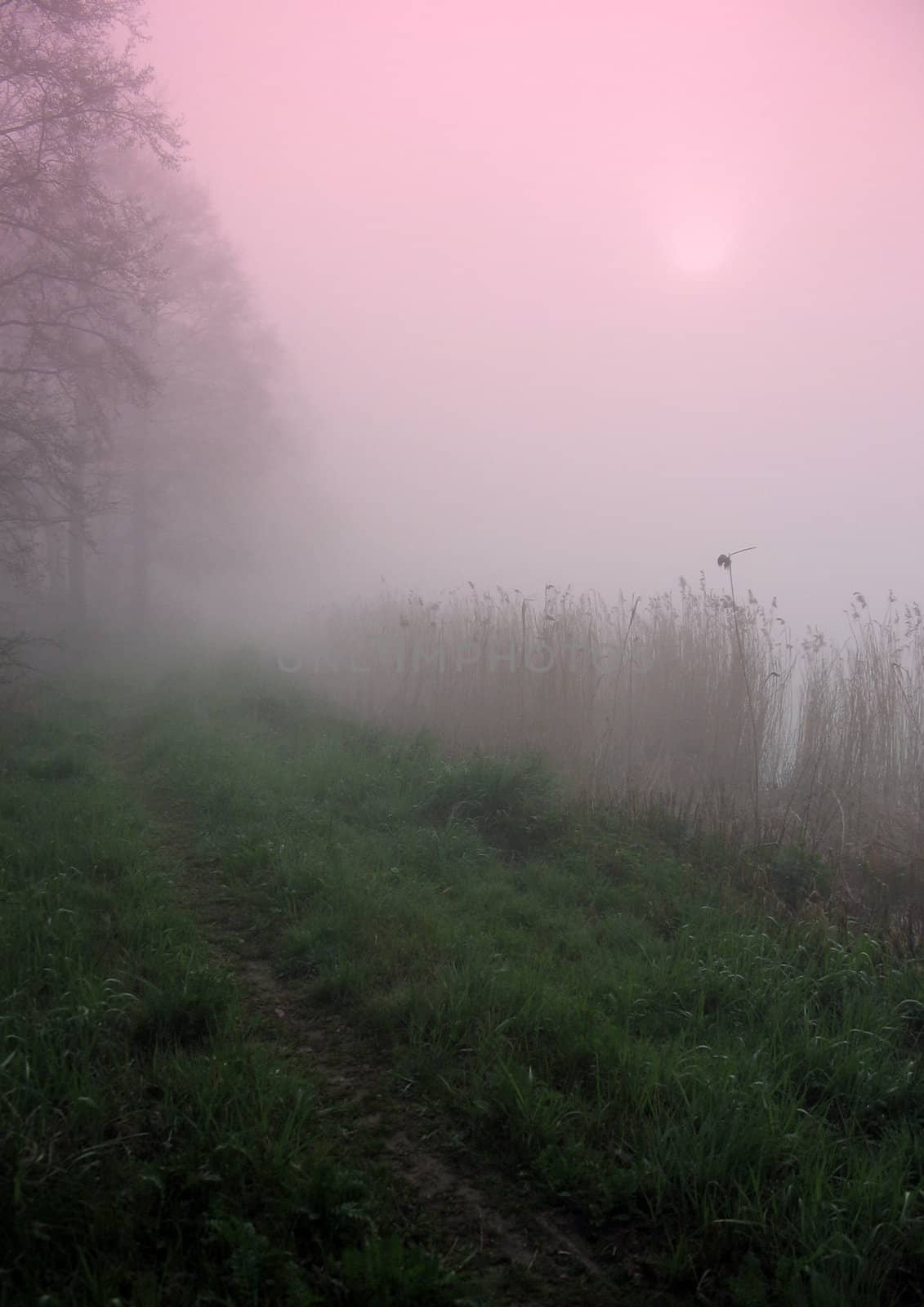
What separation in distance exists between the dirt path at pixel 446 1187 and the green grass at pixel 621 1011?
81mm

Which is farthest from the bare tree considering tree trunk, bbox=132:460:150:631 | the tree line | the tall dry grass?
tree trunk, bbox=132:460:150:631

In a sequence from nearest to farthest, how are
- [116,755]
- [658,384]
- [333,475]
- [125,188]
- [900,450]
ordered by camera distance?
[116,755] → [125,188] → [900,450] → [333,475] → [658,384]

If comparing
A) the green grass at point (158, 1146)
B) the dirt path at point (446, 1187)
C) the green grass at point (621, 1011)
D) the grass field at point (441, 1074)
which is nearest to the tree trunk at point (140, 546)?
the green grass at point (621, 1011)

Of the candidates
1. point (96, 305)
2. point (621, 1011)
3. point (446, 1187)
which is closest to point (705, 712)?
point (621, 1011)

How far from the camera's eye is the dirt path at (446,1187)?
6.61ft

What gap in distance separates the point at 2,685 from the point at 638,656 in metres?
8.24

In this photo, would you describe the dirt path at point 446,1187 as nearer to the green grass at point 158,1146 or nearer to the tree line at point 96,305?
the green grass at point 158,1146

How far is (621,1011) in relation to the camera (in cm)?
323

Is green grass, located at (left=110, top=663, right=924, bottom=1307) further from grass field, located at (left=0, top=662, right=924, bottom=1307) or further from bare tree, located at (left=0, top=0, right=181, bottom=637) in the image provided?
bare tree, located at (left=0, top=0, right=181, bottom=637)

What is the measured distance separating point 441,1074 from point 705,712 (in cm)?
566

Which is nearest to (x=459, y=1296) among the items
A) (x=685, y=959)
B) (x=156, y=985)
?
(x=156, y=985)

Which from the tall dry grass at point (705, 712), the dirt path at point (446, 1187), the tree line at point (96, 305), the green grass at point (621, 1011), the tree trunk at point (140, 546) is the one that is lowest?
the dirt path at point (446, 1187)

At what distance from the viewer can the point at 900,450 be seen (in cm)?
4469

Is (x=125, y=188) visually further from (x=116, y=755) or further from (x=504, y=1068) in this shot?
(x=504, y=1068)
